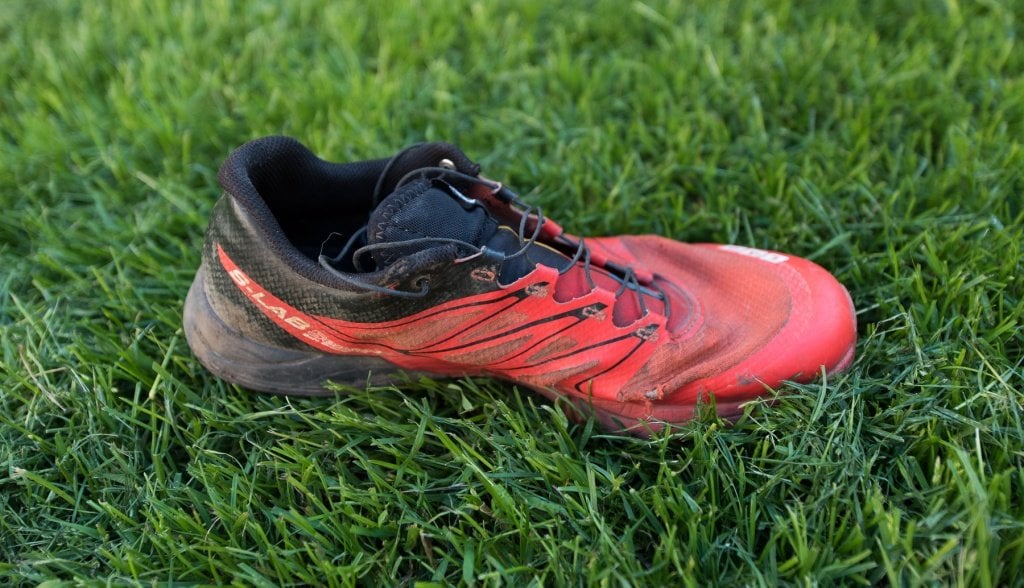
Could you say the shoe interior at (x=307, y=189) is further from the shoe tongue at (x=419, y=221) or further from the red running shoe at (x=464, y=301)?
the shoe tongue at (x=419, y=221)

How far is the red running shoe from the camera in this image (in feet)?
4.94

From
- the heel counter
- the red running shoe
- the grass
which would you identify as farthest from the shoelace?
the grass

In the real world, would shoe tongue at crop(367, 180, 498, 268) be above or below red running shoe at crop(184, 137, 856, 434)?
above

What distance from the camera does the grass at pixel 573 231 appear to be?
147 centimetres

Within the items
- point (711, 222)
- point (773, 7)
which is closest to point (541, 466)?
point (711, 222)

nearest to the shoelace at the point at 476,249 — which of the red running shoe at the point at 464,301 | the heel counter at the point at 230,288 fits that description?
the red running shoe at the point at 464,301

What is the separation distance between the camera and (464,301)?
1.56 m

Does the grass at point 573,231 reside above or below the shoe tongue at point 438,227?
below

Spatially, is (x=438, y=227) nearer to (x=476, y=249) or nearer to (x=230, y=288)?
(x=476, y=249)

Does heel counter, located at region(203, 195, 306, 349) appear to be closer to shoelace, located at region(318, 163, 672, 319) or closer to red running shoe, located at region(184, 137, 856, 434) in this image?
red running shoe, located at region(184, 137, 856, 434)

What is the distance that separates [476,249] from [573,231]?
0.74 m

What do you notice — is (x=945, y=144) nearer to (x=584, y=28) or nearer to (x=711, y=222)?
(x=711, y=222)

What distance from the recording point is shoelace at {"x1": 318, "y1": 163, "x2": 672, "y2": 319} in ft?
4.83

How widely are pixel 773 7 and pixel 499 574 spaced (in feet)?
8.45
